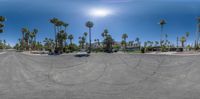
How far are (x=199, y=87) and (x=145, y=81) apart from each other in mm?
2698

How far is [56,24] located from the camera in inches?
2837

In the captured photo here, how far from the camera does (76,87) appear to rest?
9.14 metres

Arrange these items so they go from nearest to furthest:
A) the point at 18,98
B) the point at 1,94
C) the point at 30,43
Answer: the point at 18,98, the point at 1,94, the point at 30,43

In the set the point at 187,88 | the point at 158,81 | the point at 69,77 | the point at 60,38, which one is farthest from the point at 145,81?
the point at 60,38

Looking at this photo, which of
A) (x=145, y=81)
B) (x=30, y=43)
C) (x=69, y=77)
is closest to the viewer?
(x=145, y=81)

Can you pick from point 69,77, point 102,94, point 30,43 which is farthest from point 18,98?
point 30,43

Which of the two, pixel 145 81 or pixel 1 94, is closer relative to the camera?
pixel 1 94

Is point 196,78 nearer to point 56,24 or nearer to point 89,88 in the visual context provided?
point 89,88

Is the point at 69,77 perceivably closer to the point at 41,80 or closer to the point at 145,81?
the point at 41,80

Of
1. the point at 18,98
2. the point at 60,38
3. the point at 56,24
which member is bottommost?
the point at 18,98

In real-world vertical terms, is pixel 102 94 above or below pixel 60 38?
below

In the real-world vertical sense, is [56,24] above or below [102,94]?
above

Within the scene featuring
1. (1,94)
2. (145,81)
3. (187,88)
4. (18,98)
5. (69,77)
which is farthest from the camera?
(69,77)

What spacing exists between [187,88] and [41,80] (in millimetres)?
7863
